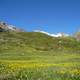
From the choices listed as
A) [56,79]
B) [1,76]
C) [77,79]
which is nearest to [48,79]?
[56,79]

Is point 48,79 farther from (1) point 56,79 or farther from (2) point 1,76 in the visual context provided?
(2) point 1,76

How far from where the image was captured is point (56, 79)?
1552 cm

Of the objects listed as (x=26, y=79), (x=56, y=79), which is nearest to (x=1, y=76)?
(x=26, y=79)

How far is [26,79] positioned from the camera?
51.9ft

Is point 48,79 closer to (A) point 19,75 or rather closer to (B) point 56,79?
(B) point 56,79

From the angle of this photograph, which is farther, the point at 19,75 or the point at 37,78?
the point at 19,75

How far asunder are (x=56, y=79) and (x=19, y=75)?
2.59 metres

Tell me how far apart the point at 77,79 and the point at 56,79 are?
1.05m

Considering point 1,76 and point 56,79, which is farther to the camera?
point 1,76

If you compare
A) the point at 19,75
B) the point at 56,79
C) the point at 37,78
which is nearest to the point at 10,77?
the point at 19,75

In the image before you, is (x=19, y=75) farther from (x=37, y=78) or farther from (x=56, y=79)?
(x=56, y=79)

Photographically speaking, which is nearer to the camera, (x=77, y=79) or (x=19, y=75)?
(x=77, y=79)

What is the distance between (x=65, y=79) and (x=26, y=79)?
1.99m

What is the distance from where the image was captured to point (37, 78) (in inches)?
636
